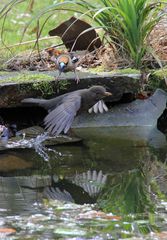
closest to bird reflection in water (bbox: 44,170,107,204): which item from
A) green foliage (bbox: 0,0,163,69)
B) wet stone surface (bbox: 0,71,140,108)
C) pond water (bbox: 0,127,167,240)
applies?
pond water (bbox: 0,127,167,240)

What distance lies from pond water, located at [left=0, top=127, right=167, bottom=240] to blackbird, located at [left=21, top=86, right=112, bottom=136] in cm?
23

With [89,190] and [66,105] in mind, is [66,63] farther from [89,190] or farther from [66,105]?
[89,190]

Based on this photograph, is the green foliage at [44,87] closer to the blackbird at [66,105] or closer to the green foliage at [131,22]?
the blackbird at [66,105]

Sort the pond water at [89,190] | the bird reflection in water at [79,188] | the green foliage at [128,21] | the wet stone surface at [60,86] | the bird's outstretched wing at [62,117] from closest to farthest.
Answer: the pond water at [89,190], the bird reflection in water at [79,188], the bird's outstretched wing at [62,117], the wet stone surface at [60,86], the green foliage at [128,21]

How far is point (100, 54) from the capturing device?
827 cm

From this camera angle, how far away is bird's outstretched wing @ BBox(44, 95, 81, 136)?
6.16m

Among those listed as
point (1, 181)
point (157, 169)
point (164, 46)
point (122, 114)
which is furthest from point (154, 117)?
point (1, 181)

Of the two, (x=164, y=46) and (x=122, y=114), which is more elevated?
(x=164, y=46)

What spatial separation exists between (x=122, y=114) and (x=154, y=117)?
1.15 ft

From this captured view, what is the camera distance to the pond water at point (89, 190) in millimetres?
3865

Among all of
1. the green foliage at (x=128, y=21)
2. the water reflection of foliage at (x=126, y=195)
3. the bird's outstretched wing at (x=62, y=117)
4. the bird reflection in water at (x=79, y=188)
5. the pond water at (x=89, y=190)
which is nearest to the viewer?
the pond water at (x=89, y=190)


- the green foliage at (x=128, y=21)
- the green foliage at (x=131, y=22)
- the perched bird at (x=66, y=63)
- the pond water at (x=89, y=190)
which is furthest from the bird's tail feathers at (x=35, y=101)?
the green foliage at (x=131, y=22)

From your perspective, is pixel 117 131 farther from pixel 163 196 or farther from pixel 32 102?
pixel 163 196

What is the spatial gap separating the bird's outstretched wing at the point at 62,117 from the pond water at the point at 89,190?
208 millimetres
